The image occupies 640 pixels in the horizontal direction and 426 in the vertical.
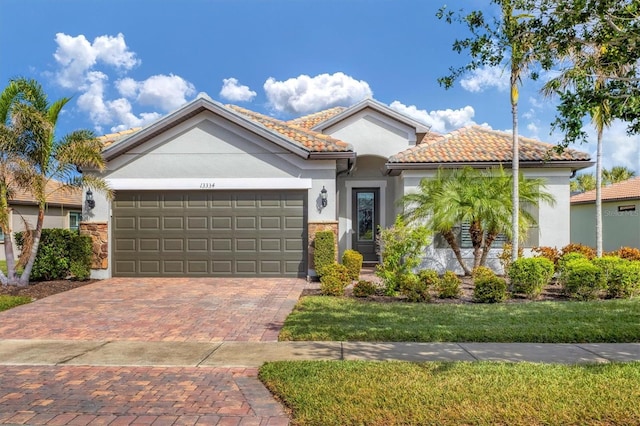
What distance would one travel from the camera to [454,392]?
466cm

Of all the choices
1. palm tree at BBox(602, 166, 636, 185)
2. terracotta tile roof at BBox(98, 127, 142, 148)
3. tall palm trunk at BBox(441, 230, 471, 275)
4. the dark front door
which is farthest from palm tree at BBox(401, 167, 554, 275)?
palm tree at BBox(602, 166, 636, 185)

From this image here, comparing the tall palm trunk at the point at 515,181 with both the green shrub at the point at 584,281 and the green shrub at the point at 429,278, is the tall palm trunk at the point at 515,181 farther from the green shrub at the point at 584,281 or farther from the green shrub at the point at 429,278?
the green shrub at the point at 429,278

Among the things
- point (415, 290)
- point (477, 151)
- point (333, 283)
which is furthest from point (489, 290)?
point (477, 151)

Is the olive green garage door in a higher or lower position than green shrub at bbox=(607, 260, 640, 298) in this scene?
higher

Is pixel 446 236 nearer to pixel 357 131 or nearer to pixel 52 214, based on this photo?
pixel 357 131

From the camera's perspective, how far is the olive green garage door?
13625 mm

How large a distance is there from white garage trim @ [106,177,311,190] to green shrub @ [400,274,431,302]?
16.1 ft

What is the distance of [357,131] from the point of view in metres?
17.5

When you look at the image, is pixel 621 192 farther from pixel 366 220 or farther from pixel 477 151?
pixel 366 220

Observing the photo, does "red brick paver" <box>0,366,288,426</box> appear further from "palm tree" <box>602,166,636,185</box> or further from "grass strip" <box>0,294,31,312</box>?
"palm tree" <box>602,166,636,185</box>

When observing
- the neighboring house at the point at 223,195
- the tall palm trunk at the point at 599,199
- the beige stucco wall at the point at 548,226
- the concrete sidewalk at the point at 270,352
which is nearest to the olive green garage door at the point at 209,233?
the neighboring house at the point at 223,195

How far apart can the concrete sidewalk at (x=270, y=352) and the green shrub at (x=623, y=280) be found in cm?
444

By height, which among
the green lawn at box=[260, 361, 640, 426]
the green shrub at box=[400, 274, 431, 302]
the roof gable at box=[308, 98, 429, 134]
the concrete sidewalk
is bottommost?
the concrete sidewalk

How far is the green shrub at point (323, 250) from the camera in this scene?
42.1 feet
